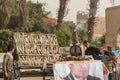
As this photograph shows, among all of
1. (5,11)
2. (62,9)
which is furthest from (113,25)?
(5,11)

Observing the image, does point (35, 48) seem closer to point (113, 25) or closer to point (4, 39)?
point (4, 39)

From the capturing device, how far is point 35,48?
50.6 ft

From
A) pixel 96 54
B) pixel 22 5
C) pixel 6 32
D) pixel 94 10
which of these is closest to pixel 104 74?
pixel 96 54

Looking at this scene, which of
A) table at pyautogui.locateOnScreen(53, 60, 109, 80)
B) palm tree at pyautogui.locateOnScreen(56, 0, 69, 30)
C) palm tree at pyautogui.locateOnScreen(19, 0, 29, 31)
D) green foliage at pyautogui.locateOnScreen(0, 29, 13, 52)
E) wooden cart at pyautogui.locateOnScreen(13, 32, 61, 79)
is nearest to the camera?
table at pyautogui.locateOnScreen(53, 60, 109, 80)

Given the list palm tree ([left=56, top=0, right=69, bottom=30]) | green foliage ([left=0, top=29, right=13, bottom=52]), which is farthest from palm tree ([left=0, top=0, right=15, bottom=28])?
green foliage ([left=0, top=29, right=13, bottom=52])

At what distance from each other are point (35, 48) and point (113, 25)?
61.2ft

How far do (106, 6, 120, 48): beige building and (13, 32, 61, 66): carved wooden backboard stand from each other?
56.1 ft

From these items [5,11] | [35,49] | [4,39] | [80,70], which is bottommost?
[4,39]

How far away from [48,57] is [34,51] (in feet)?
1.86

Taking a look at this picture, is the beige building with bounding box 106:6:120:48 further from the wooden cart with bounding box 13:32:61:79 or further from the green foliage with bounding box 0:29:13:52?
the wooden cart with bounding box 13:32:61:79

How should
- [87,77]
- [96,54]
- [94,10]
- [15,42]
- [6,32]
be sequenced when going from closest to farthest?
[87,77]
[96,54]
[15,42]
[6,32]
[94,10]

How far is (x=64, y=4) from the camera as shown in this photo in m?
38.0

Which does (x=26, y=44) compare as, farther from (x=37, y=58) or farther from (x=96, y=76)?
(x=96, y=76)

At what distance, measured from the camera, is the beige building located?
32.7 meters
